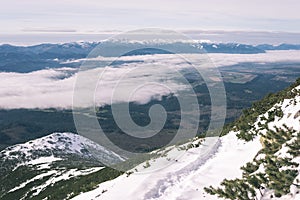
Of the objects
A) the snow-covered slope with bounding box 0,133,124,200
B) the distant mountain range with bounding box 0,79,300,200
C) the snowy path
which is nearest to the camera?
the distant mountain range with bounding box 0,79,300,200

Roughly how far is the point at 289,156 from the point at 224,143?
16.6 m

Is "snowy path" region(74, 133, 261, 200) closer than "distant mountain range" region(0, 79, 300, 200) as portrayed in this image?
No

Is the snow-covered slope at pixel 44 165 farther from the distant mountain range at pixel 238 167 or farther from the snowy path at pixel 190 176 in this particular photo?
the snowy path at pixel 190 176

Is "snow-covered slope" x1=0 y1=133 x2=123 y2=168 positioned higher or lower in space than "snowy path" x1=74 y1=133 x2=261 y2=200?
lower

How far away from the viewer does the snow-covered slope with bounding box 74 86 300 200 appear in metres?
29.4

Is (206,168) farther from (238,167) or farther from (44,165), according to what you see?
(44,165)

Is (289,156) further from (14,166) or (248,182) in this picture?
(14,166)

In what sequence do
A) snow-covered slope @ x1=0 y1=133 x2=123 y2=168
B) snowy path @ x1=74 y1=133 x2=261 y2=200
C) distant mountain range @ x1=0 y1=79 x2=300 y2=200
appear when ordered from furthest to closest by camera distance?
1. snow-covered slope @ x1=0 y1=133 x2=123 y2=168
2. snowy path @ x1=74 y1=133 x2=261 y2=200
3. distant mountain range @ x1=0 y1=79 x2=300 y2=200

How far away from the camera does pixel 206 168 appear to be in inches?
1363

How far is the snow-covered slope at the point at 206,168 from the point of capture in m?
29.4

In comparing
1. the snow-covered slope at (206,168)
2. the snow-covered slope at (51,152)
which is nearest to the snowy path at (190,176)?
the snow-covered slope at (206,168)

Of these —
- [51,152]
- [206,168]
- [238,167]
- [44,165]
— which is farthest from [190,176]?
[51,152]

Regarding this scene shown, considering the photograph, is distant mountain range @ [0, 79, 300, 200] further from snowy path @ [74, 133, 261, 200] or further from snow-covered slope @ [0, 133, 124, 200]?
snow-covered slope @ [0, 133, 124, 200]

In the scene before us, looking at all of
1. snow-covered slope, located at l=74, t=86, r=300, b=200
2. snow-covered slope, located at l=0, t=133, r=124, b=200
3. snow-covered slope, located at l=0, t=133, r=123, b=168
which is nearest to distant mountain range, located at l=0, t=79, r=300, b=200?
snow-covered slope, located at l=74, t=86, r=300, b=200
